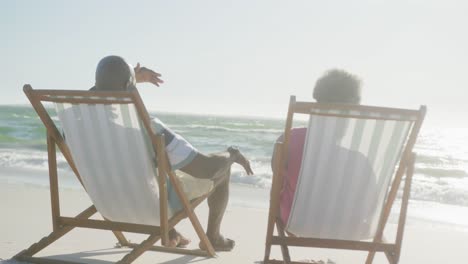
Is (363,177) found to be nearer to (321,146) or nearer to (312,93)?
(321,146)

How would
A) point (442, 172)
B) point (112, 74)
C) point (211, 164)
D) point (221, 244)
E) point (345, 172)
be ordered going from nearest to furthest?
1. point (345, 172)
2. point (112, 74)
3. point (211, 164)
4. point (221, 244)
5. point (442, 172)

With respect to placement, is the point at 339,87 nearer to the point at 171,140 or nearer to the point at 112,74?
the point at 171,140

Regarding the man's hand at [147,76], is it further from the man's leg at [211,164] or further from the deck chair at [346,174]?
the deck chair at [346,174]

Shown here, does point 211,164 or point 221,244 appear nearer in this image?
point 211,164

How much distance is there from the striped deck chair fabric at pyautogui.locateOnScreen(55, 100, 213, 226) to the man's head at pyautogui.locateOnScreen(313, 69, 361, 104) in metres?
0.89

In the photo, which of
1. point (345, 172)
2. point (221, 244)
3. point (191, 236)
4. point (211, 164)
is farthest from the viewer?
point (191, 236)

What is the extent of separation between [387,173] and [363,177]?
11 centimetres

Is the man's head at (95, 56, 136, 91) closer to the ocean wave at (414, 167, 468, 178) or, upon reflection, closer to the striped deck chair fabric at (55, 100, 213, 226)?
the striped deck chair fabric at (55, 100, 213, 226)

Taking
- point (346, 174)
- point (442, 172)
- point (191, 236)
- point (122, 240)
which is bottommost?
point (442, 172)

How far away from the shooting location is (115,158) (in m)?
2.63

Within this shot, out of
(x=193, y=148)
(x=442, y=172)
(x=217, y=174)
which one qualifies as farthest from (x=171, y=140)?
(x=442, y=172)

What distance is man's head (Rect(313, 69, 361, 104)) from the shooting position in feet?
8.32

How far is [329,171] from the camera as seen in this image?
2.45 meters

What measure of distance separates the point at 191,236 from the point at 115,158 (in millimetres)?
1678
